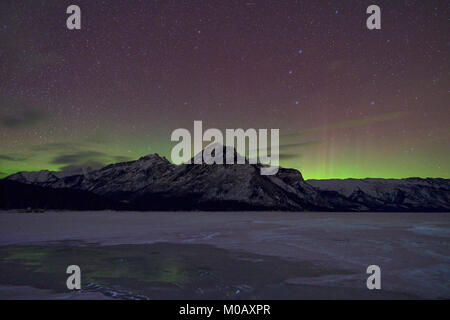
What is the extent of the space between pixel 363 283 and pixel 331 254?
8.83 metres

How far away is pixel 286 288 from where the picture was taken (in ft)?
43.6

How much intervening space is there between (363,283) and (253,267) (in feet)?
19.1
